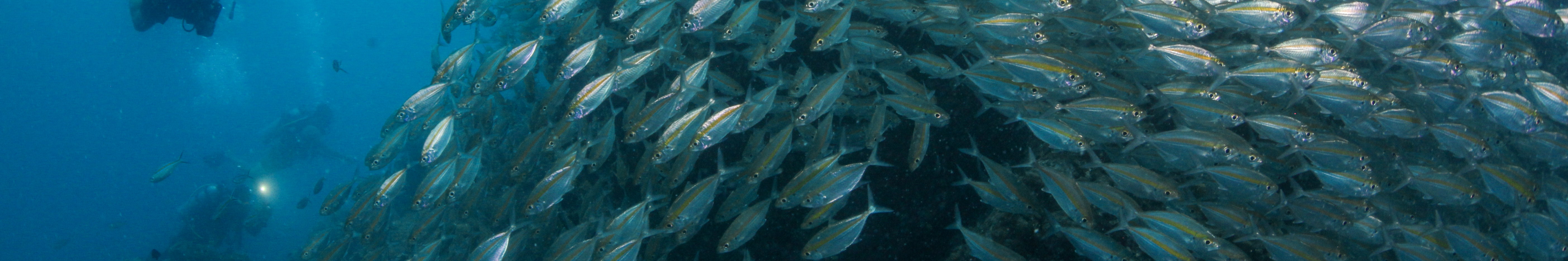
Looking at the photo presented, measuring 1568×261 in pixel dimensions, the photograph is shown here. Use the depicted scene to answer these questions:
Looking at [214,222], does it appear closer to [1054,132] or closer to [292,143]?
[292,143]

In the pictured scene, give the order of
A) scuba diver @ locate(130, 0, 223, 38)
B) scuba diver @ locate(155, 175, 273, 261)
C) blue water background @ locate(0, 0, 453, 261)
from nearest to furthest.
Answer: scuba diver @ locate(130, 0, 223, 38) < scuba diver @ locate(155, 175, 273, 261) < blue water background @ locate(0, 0, 453, 261)

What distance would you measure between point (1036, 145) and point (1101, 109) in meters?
0.99

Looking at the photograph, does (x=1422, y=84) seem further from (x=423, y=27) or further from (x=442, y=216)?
(x=423, y=27)

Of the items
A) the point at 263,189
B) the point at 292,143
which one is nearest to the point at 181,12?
the point at 263,189

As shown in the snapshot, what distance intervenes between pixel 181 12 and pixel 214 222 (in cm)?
855

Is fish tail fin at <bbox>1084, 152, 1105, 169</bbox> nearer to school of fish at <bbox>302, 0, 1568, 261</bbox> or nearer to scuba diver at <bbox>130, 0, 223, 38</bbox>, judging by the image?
school of fish at <bbox>302, 0, 1568, 261</bbox>

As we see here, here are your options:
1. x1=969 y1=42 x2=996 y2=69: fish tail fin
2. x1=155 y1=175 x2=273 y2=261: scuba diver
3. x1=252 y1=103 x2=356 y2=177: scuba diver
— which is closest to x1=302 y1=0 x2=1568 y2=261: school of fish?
x1=969 y1=42 x2=996 y2=69: fish tail fin

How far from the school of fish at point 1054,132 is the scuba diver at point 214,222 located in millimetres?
16453

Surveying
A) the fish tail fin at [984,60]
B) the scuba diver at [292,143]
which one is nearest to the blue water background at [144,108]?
the scuba diver at [292,143]

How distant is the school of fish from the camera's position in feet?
11.3

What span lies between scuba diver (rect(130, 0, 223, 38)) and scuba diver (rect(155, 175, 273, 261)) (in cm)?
605

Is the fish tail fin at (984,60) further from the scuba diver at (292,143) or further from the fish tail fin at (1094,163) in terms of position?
the scuba diver at (292,143)

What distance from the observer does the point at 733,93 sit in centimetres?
430

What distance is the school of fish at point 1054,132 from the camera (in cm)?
346
